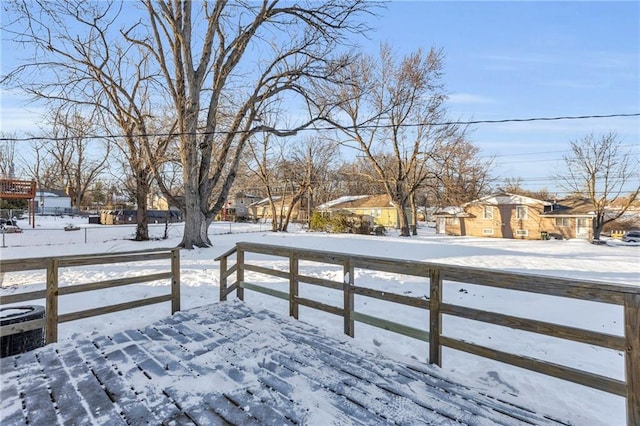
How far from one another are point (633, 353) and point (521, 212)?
3266 cm

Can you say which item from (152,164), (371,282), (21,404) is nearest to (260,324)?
(21,404)

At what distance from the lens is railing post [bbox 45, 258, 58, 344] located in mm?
3496

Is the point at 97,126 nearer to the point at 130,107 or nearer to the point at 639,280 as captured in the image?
the point at 130,107

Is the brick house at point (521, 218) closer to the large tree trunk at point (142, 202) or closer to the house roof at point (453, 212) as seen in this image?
the house roof at point (453, 212)

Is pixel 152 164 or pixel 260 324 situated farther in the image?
pixel 152 164

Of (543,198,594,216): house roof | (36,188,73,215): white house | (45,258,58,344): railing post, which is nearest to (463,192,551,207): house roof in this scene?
(543,198,594,216): house roof

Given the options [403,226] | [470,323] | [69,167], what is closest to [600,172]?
[403,226]

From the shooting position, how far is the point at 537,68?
11625 millimetres

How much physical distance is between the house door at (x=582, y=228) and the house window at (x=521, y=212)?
155 inches

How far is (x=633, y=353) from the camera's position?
6.86ft

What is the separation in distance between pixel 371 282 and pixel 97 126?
47.6 ft

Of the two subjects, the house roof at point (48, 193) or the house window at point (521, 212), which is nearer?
the house window at point (521, 212)

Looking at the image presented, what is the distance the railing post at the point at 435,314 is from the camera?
10.1 ft

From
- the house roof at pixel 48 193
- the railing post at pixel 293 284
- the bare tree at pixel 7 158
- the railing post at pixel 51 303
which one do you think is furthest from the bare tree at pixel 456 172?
the house roof at pixel 48 193
